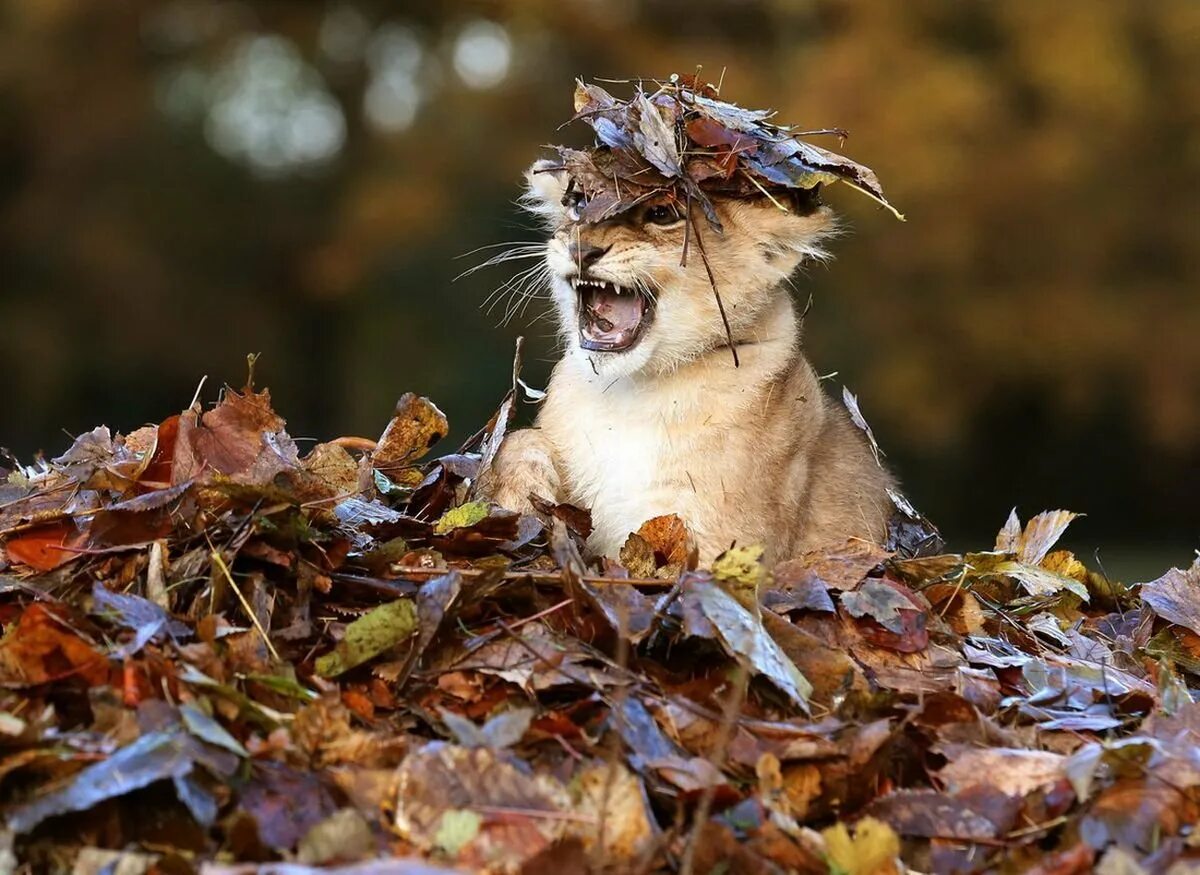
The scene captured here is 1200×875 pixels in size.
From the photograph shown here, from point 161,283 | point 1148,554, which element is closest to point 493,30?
point 161,283

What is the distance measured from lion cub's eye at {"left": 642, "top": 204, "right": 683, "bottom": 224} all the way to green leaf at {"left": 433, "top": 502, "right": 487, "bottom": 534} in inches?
44.9

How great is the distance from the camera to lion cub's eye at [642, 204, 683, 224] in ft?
17.6

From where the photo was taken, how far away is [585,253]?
5324 millimetres

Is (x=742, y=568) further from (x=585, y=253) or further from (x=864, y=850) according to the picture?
(x=585, y=253)

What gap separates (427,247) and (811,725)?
16.7 m

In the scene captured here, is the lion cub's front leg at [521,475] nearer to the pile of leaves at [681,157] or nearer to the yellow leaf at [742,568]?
the pile of leaves at [681,157]

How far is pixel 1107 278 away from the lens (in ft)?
61.1

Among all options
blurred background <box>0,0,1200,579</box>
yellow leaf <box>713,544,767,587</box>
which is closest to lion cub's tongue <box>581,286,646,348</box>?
yellow leaf <box>713,544,767,587</box>

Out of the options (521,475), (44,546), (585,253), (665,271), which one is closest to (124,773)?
(44,546)

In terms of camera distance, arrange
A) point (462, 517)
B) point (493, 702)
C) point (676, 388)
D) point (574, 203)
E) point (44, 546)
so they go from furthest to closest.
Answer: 1. point (676, 388)
2. point (574, 203)
3. point (462, 517)
4. point (44, 546)
5. point (493, 702)

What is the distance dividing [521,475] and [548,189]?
107 cm

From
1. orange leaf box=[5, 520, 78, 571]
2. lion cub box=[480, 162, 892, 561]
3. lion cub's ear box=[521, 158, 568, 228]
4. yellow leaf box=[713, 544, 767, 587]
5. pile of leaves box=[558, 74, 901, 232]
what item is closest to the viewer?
yellow leaf box=[713, 544, 767, 587]

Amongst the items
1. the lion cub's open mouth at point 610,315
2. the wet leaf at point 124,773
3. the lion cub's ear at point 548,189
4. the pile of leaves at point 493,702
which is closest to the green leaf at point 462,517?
the pile of leaves at point 493,702

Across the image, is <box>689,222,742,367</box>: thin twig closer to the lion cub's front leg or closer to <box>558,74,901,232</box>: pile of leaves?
<box>558,74,901,232</box>: pile of leaves
